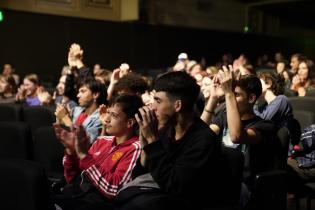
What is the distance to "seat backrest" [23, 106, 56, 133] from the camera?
3924 mm

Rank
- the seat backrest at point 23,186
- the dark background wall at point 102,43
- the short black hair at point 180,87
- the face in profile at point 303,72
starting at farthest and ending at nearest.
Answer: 1. the dark background wall at point 102,43
2. the face in profile at point 303,72
3. the short black hair at point 180,87
4. the seat backrest at point 23,186

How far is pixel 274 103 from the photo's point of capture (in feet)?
10.3

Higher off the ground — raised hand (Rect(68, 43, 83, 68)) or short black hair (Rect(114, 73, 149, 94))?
raised hand (Rect(68, 43, 83, 68))

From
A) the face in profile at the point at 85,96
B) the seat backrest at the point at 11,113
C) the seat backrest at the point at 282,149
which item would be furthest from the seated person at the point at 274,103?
the seat backrest at the point at 11,113

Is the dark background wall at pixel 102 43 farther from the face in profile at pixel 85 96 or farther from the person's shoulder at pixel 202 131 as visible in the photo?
the person's shoulder at pixel 202 131

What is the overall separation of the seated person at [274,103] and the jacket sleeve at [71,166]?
1.50 meters

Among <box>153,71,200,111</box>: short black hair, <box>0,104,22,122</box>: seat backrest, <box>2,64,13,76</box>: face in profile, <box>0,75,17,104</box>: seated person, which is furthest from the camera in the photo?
<box>2,64,13,76</box>: face in profile

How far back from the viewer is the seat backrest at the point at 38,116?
3924 millimetres

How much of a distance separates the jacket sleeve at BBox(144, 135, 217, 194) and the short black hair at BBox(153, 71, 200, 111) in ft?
0.67

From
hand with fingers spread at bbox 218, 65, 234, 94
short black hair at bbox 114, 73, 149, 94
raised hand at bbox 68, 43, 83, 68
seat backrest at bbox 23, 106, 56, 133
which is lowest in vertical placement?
seat backrest at bbox 23, 106, 56, 133

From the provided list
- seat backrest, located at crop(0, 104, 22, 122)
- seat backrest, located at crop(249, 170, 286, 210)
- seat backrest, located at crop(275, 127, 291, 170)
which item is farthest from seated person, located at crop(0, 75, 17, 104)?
seat backrest, located at crop(249, 170, 286, 210)

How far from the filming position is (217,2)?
14109 mm

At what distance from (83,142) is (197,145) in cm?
52

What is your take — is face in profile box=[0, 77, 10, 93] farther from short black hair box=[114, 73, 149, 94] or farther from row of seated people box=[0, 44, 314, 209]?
row of seated people box=[0, 44, 314, 209]
